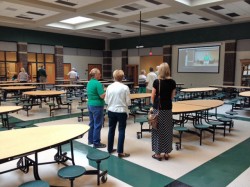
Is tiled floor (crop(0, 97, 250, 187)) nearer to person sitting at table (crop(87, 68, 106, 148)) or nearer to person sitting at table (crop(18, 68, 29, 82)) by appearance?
person sitting at table (crop(87, 68, 106, 148))

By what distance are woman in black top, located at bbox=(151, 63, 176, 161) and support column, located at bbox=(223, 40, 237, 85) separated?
1058 cm

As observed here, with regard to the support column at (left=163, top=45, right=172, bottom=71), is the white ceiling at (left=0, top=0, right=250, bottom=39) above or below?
above

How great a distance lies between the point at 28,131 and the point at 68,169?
2.53ft

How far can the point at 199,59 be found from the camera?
13891 millimetres

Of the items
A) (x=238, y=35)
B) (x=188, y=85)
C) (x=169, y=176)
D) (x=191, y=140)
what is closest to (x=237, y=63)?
(x=238, y=35)

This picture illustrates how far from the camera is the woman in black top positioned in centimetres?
343

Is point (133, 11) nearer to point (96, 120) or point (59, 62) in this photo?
point (96, 120)

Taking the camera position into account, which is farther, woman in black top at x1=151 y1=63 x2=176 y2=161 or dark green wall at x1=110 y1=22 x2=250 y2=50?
dark green wall at x1=110 y1=22 x2=250 y2=50

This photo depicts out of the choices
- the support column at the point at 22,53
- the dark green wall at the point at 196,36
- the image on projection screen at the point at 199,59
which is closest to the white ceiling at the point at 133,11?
the dark green wall at the point at 196,36

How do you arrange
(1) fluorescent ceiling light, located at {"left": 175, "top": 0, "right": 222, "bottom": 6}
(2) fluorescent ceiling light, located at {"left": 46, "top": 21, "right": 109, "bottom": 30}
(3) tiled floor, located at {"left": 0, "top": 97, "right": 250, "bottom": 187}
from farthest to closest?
(2) fluorescent ceiling light, located at {"left": 46, "top": 21, "right": 109, "bottom": 30} < (1) fluorescent ceiling light, located at {"left": 175, "top": 0, "right": 222, "bottom": 6} < (3) tiled floor, located at {"left": 0, "top": 97, "right": 250, "bottom": 187}

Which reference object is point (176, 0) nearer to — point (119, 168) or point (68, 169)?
point (119, 168)

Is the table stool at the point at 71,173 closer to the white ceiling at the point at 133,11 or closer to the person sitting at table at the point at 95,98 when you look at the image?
the person sitting at table at the point at 95,98

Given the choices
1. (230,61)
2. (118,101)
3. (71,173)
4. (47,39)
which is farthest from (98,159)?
(47,39)

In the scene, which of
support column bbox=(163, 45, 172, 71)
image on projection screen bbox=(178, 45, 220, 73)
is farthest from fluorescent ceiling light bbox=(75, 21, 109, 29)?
image on projection screen bbox=(178, 45, 220, 73)
